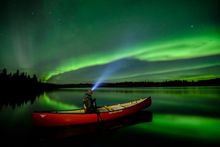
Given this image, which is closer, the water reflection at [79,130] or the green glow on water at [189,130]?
the green glow on water at [189,130]

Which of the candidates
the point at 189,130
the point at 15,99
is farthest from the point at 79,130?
the point at 15,99

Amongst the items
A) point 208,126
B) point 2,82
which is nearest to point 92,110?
point 208,126

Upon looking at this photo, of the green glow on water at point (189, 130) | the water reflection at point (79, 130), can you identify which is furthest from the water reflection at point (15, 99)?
the green glow on water at point (189, 130)

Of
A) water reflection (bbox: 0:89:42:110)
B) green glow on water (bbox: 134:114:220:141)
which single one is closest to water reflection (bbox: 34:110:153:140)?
green glow on water (bbox: 134:114:220:141)

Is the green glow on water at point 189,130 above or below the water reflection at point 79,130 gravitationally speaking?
below

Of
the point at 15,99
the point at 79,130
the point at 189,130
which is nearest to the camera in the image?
the point at 189,130

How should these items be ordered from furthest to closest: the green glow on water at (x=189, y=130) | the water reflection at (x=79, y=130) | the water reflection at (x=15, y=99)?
the water reflection at (x=15, y=99) → the water reflection at (x=79, y=130) → the green glow on water at (x=189, y=130)

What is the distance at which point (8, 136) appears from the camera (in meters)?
14.5

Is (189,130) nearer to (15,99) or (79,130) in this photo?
(79,130)

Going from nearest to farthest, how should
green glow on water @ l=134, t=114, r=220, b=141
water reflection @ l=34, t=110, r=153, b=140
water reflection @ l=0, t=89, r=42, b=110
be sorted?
green glow on water @ l=134, t=114, r=220, b=141 → water reflection @ l=34, t=110, r=153, b=140 → water reflection @ l=0, t=89, r=42, b=110

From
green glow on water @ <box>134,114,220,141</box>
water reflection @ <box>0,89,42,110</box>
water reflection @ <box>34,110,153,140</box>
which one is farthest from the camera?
water reflection @ <box>0,89,42,110</box>

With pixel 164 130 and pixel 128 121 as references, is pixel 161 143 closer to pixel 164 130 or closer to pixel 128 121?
pixel 164 130

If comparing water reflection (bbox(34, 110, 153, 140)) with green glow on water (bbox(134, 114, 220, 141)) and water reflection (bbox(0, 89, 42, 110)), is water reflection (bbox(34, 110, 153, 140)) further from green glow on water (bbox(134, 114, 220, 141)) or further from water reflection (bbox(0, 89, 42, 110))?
water reflection (bbox(0, 89, 42, 110))

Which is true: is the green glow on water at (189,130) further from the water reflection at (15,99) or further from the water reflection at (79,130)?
the water reflection at (15,99)
